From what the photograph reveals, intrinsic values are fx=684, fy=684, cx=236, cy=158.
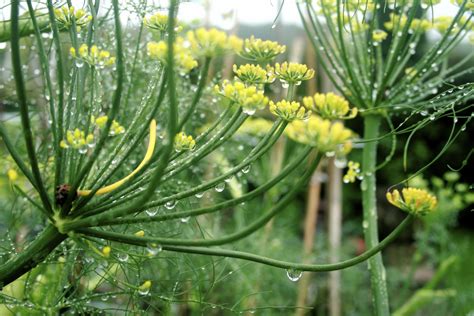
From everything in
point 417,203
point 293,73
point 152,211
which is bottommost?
point 152,211

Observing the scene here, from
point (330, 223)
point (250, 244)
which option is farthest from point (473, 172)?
point (250, 244)

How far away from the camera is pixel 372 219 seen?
1340 mm

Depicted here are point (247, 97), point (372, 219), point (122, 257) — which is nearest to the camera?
point (247, 97)

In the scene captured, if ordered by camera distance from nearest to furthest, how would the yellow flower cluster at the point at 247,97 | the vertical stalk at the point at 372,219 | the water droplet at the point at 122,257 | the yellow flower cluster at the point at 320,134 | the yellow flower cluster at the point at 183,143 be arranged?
the yellow flower cluster at the point at 320,134, the yellow flower cluster at the point at 247,97, the yellow flower cluster at the point at 183,143, the water droplet at the point at 122,257, the vertical stalk at the point at 372,219

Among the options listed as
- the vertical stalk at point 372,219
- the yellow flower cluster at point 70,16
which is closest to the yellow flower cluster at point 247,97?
the yellow flower cluster at point 70,16

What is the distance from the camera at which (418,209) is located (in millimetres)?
865

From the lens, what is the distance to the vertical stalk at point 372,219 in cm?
125

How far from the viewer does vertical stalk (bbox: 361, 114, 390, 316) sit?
1.25 m

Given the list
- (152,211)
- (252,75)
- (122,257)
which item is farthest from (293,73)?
(122,257)

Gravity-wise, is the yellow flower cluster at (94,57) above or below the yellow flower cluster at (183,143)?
above

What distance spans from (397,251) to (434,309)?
5.58 feet

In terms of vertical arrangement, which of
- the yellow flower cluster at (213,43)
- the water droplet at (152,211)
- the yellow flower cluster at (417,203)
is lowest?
the water droplet at (152,211)

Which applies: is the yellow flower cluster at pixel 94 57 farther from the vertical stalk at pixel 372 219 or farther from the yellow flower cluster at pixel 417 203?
the vertical stalk at pixel 372 219

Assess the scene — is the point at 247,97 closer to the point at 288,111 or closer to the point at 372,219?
the point at 288,111
